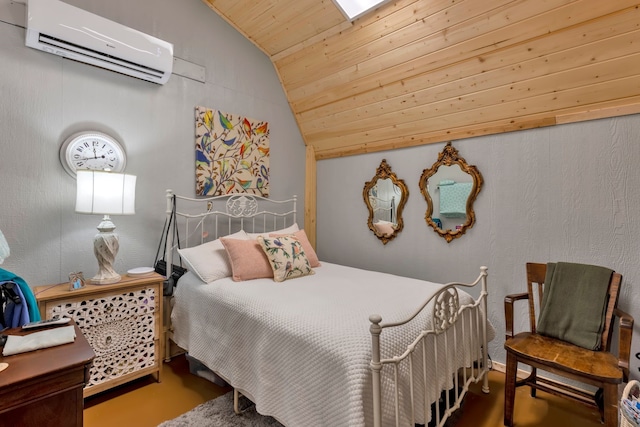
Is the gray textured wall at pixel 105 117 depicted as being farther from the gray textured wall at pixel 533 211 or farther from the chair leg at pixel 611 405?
the chair leg at pixel 611 405

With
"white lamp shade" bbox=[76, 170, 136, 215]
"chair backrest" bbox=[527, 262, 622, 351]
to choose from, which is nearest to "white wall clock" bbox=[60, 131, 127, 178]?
"white lamp shade" bbox=[76, 170, 136, 215]

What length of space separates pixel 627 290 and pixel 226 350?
2.52 metres

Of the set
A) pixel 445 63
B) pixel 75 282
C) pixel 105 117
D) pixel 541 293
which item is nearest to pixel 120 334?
pixel 75 282

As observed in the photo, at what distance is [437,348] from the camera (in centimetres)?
159

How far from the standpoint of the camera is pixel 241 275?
7.43 feet

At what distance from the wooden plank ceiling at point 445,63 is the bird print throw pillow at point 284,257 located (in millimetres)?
1414

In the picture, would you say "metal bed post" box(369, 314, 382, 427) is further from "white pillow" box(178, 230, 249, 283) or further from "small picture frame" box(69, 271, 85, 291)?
"small picture frame" box(69, 271, 85, 291)

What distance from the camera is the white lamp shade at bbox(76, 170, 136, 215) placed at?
6.31ft

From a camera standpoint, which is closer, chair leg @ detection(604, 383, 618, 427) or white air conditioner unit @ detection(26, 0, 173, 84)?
chair leg @ detection(604, 383, 618, 427)

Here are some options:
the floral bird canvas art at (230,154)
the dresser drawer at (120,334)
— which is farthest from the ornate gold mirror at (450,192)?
the dresser drawer at (120,334)

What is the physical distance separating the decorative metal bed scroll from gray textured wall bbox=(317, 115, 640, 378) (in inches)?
21.6

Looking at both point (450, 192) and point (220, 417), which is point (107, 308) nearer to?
point (220, 417)

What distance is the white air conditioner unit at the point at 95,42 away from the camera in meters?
1.94

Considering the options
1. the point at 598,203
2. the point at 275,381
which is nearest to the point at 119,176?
the point at 275,381
